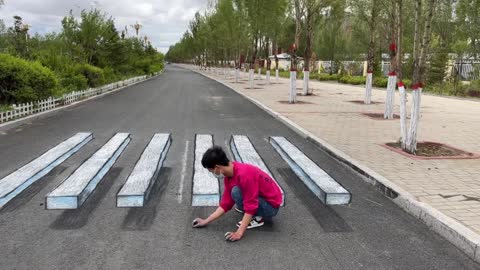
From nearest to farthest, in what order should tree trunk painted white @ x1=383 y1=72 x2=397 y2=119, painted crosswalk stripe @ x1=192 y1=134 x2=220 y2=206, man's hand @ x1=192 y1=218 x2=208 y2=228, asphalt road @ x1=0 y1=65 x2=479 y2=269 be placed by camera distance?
asphalt road @ x1=0 y1=65 x2=479 y2=269 < man's hand @ x1=192 y1=218 x2=208 y2=228 < painted crosswalk stripe @ x1=192 y1=134 x2=220 y2=206 < tree trunk painted white @ x1=383 y1=72 x2=397 y2=119

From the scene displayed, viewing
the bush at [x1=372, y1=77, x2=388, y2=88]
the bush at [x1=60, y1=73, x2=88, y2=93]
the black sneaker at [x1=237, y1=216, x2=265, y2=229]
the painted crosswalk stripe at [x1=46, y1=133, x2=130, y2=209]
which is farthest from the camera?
the bush at [x1=372, y1=77, x2=388, y2=88]

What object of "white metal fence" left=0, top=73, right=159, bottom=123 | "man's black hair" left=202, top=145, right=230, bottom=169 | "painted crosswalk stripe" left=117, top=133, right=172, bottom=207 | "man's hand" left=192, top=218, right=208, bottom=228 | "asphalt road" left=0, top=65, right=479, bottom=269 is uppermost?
"man's black hair" left=202, top=145, right=230, bottom=169

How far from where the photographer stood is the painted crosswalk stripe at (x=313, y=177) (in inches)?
211

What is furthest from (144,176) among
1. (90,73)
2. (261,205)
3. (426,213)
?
(90,73)

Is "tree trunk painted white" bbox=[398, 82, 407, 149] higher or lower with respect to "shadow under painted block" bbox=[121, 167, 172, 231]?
higher

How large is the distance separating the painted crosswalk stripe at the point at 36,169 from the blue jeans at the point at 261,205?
2.77 m

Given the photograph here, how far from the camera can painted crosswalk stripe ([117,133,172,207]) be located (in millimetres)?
5152

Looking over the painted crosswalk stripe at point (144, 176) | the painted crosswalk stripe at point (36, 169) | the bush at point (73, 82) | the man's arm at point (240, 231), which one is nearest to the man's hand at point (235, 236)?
the man's arm at point (240, 231)

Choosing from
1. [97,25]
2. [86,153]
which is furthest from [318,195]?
[97,25]

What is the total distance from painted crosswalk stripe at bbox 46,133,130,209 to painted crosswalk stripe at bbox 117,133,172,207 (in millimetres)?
444

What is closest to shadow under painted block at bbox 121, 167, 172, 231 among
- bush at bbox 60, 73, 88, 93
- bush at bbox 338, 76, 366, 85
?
bush at bbox 60, 73, 88, 93

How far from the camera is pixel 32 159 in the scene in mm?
7438

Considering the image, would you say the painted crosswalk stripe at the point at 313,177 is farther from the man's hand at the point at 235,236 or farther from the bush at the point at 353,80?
the bush at the point at 353,80

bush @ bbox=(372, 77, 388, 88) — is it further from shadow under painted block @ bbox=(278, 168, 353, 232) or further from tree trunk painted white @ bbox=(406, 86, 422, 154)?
shadow under painted block @ bbox=(278, 168, 353, 232)
